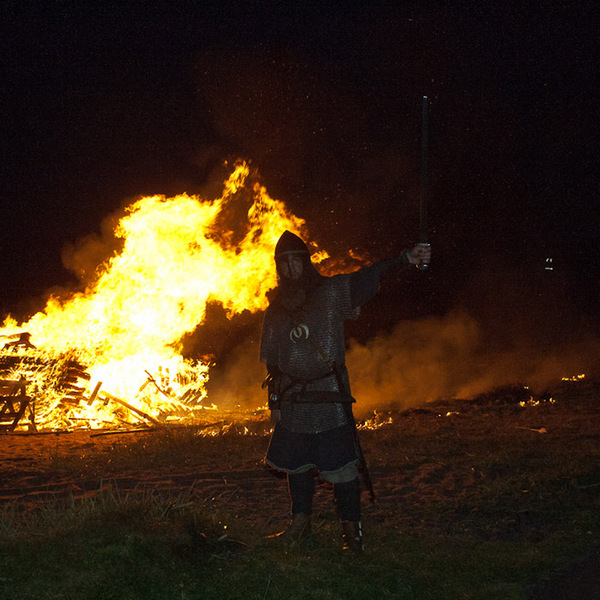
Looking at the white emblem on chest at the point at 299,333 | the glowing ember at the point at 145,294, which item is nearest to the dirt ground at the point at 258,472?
the glowing ember at the point at 145,294

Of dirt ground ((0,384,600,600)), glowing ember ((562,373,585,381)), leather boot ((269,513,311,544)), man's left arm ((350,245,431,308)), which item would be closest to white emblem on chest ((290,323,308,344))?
man's left arm ((350,245,431,308))

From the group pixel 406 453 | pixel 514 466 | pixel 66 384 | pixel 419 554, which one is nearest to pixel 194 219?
pixel 66 384

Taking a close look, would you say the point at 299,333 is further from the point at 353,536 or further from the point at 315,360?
the point at 353,536

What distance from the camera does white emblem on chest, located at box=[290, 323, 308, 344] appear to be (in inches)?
192

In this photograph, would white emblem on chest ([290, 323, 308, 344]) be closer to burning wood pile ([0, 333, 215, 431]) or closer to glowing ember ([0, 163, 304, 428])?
glowing ember ([0, 163, 304, 428])

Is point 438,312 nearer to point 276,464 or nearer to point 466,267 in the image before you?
point 466,267

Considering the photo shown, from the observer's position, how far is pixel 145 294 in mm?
12117

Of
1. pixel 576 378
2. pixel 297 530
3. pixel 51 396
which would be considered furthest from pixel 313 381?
pixel 576 378

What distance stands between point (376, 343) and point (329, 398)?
15.3 m

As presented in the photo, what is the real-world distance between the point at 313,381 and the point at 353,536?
43.5 inches

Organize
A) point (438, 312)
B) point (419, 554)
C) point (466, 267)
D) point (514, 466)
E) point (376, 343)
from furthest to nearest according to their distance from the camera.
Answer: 1. point (466, 267)
2. point (438, 312)
3. point (376, 343)
4. point (514, 466)
5. point (419, 554)

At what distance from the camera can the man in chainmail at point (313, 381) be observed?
15.6 feet

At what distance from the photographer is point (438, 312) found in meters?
31.5

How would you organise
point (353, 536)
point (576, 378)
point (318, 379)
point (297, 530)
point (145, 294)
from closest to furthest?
point (353, 536), point (297, 530), point (318, 379), point (145, 294), point (576, 378)
